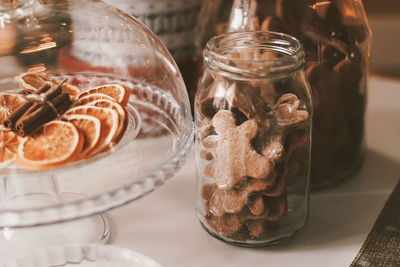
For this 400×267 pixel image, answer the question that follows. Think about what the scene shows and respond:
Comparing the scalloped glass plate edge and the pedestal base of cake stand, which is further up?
the scalloped glass plate edge

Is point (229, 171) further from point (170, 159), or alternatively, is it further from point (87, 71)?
point (87, 71)

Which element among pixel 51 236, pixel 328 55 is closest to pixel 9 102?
pixel 51 236

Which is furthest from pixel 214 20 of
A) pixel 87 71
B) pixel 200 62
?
pixel 87 71

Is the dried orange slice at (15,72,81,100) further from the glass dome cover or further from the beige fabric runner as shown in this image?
the beige fabric runner

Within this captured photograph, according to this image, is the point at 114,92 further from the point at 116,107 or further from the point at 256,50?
the point at 256,50

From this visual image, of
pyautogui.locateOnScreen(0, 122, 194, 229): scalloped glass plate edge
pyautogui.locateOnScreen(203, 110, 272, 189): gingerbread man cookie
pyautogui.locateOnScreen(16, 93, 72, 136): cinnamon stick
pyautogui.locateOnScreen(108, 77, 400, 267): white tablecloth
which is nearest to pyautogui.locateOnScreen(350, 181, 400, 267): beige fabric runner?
pyautogui.locateOnScreen(108, 77, 400, 267): white tablecloth

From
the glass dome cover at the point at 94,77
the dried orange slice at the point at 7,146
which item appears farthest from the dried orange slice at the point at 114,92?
the dried orange slice at the point at 7,146

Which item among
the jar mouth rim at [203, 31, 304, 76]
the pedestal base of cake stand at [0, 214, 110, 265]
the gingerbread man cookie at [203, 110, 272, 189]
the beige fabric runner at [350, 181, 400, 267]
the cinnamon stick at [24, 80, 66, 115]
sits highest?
the jar mouth rim at [203, 31, 304, 76]
